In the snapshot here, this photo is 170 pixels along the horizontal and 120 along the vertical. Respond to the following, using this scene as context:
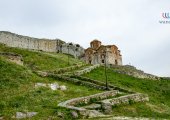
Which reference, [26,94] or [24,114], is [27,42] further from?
[24,114]

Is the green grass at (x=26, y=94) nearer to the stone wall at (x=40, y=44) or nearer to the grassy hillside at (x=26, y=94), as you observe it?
the grassy hillside at (x=26, y=94)

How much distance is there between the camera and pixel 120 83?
6469 centimetres

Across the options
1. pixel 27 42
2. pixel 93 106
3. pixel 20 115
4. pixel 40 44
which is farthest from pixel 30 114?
pixel 40 44

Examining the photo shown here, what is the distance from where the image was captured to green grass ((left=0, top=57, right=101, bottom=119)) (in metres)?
35.5

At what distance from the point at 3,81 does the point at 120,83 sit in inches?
972

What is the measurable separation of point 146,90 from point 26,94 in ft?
91.8

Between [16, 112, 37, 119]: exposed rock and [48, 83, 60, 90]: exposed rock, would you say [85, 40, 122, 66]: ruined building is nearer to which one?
[48, 83, 60, 90]: exposed rock

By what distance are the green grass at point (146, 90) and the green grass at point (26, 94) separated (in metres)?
6.04

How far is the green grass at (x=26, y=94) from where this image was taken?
116 feet

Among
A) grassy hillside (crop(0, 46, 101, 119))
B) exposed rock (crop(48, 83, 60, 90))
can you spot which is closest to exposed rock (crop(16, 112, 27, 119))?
grassy hillside (crop(0, 46, 101, 119))

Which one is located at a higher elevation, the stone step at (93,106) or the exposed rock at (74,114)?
the stone step at (93,106)

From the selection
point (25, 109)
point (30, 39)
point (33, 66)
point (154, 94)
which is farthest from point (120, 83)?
point (30, 39)

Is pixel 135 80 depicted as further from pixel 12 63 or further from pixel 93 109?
pixel 93 109

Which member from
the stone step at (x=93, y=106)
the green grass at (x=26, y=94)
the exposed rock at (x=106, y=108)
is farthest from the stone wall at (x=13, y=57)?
the exposed rock at (x=106, y=108)
